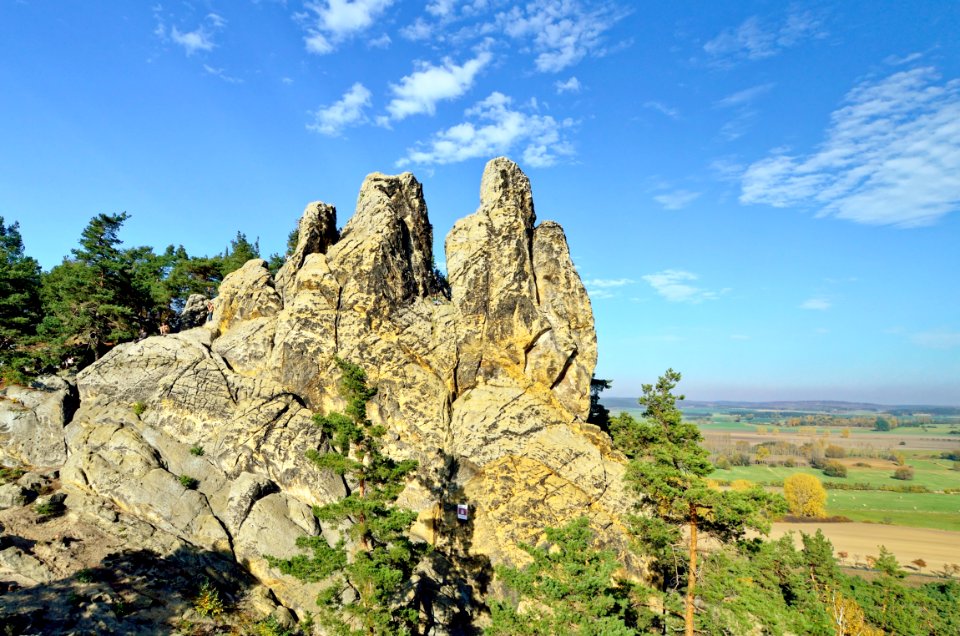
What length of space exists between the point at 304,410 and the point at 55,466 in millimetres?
14347

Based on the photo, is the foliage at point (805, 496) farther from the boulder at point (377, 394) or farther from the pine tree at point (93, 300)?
the pine tree at point (93, 300)

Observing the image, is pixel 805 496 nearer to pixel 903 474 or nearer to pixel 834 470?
pixel 834 470

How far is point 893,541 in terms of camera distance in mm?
85875

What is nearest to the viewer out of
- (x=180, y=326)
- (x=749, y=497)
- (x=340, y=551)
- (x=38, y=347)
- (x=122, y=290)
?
(x=340, y=551)

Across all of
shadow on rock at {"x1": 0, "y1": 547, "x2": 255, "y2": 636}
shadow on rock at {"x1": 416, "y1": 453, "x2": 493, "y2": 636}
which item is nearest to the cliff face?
shadow on rock at {"x1": 416, "y1": 453, "x2": 493, "y2": 636}

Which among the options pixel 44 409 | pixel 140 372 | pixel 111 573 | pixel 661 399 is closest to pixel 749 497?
pixel 661 399

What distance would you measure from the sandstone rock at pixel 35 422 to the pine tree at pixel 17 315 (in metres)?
1.91

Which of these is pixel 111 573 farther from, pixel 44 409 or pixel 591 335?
pixel 591 335

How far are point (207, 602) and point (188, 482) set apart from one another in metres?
7.79

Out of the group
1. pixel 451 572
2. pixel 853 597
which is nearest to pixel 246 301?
pixel 451 572

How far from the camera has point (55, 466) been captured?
25203 millimetres

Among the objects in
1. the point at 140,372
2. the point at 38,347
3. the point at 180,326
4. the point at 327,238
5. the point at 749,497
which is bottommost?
the point at 749,497

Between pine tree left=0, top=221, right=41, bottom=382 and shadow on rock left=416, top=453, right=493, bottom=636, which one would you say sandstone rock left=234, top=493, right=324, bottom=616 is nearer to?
shadow on rock left=416, top=453, right=493, bottom=636

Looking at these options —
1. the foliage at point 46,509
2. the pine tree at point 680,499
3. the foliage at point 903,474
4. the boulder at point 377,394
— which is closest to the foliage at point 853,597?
the pine tree at point 680,499
